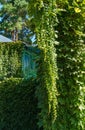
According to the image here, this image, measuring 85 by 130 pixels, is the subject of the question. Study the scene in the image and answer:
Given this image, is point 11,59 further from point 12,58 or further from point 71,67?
point 71,67

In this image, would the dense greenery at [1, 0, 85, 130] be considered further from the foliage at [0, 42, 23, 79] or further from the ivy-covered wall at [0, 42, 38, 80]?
the foliage at [0, 42, 23, 79]

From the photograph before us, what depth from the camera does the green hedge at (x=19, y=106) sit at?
27.0 feet

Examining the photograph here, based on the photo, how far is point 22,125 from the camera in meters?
8.31

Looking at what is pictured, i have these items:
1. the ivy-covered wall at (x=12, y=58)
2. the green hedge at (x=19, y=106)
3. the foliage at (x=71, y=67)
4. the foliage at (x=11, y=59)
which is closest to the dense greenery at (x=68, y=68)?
the foliage at (x=71, y=67)

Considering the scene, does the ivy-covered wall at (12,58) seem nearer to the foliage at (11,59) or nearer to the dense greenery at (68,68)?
the foliage at (11,59)

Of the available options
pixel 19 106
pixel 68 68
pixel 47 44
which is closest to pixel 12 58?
pixel 19 106

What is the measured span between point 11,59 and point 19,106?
11189 millimetres

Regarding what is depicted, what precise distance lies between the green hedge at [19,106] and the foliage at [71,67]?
6.20 feet

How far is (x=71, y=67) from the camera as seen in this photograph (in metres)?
6.38

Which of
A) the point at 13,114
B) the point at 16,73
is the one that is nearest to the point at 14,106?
the point at 13,114

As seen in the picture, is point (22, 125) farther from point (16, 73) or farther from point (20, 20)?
point (20, 20)

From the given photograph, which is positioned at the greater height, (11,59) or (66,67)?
(66,67)

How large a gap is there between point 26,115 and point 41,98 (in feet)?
6.36

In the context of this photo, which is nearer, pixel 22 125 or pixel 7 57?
pixel 22 125
